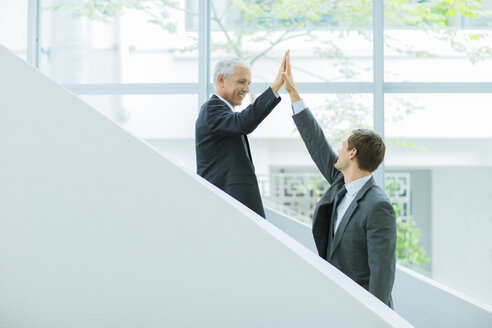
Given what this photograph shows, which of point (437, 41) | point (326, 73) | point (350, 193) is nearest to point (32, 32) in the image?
point (326, 73)

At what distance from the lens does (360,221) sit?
184 centimetres

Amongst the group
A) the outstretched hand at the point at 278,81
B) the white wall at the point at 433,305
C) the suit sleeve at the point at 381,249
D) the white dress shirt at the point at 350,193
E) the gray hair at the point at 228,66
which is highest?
the gray hair at the point at 228,66

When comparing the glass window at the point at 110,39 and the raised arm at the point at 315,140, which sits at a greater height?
the glass window at the point at 110,39

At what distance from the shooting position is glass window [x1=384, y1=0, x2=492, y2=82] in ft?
12.9

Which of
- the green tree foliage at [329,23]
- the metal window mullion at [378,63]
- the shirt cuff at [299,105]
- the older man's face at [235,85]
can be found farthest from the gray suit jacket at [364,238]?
the green tree foliage at [329,23]

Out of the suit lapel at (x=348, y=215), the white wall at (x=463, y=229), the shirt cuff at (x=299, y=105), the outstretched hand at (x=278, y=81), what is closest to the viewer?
the suit lapel at (x=348, y=215)

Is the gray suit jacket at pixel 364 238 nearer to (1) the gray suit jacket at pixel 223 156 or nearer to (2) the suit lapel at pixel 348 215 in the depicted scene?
(2) the suit lapel at pixel 348 215

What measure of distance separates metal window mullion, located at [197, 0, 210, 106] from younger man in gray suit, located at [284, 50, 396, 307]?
1.85 metres

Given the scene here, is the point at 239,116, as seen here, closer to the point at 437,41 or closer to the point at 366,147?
the point at 366,147

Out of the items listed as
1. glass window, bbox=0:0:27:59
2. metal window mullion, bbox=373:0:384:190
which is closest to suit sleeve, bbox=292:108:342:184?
metal window mullion, bbox=373:0:384:190

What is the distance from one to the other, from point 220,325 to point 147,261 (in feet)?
0.83

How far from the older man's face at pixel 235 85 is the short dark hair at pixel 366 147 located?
0.63 metres

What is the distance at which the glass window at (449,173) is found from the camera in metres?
3.97

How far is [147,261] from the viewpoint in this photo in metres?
1.41
